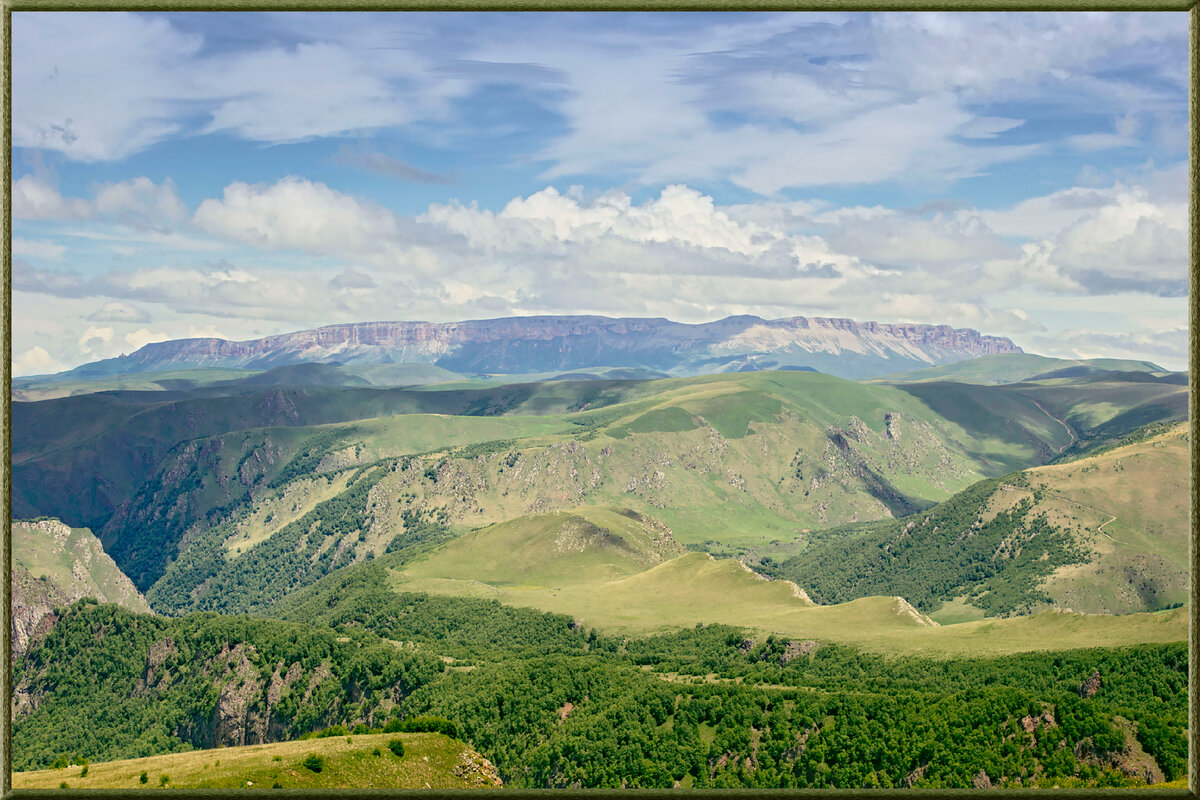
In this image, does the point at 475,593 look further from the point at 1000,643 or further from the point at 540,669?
the point at 1000,643

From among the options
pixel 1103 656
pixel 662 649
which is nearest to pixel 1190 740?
pixel 1103 656

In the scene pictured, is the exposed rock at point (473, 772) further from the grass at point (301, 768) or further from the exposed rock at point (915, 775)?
the exposed rock at point (915, 775)

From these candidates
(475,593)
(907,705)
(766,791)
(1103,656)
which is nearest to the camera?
(766,791)

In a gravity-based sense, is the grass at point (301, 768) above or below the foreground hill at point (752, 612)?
above

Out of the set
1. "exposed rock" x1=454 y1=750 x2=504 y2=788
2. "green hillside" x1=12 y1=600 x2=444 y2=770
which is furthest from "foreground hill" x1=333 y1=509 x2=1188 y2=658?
"exposed rock" x1=454 y1=750 x2=504 y2=788

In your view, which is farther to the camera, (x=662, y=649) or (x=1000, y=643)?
(x=662, y=649)

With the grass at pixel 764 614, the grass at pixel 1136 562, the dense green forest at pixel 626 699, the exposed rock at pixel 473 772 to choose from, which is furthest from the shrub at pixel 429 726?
the grass at pixel 1136 562
